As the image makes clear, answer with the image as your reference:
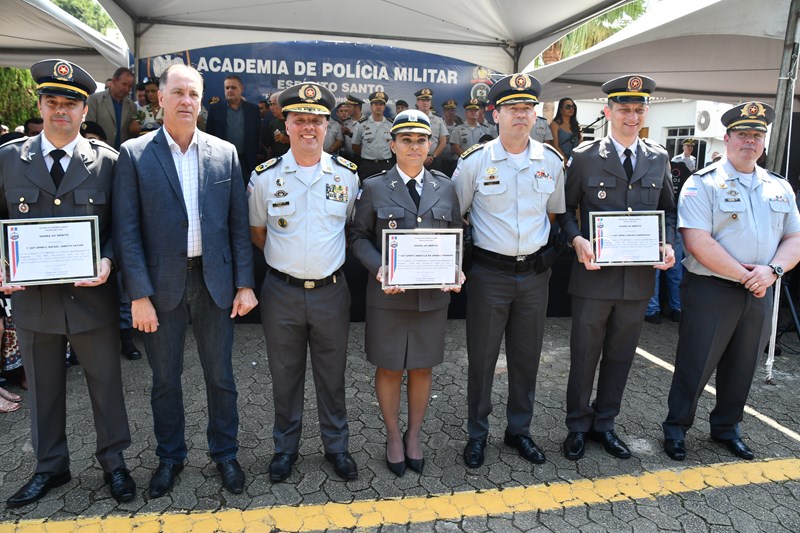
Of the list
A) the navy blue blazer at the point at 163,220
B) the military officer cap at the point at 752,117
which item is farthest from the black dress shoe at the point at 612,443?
the navy blue blazer at the point at 163,220

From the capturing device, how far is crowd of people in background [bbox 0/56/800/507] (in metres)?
2.68

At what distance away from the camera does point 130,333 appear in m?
4.87

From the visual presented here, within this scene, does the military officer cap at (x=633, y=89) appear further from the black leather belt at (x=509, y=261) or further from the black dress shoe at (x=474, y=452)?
the black dress shoe at (x=474, y=452)

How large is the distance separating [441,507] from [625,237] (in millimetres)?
1812

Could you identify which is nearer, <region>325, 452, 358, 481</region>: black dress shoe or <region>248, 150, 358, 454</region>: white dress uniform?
<region>248, 150, 358, 454</region>: white dress uniform

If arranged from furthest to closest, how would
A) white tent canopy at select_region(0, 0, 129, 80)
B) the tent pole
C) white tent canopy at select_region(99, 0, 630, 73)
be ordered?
white tent canopy at select_region(99, 0, 630, 73) < white tent canopy at select_region(0, 0, 129, 80) < the tent pole

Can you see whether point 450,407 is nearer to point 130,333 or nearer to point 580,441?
point 580,441

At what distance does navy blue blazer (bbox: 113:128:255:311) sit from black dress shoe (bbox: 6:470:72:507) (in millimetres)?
1093

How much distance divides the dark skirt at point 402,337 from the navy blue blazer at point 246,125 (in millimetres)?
5445

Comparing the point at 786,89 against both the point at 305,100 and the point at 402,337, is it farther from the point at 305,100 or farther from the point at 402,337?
the point at 305,100

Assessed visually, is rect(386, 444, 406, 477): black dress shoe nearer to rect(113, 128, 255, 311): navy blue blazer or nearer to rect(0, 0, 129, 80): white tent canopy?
rect(113, 128, 255, 311): navy blue blazer

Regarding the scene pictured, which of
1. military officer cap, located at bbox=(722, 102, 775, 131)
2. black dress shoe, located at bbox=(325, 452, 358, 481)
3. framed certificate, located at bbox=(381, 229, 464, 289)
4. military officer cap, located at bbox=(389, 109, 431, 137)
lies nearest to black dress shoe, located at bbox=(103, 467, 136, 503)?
black dress shoe, located at bbox=(325, 452, 358, 481)


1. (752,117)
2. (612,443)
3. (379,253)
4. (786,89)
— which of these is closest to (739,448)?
(612,443)

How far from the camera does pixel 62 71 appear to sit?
2.57m
